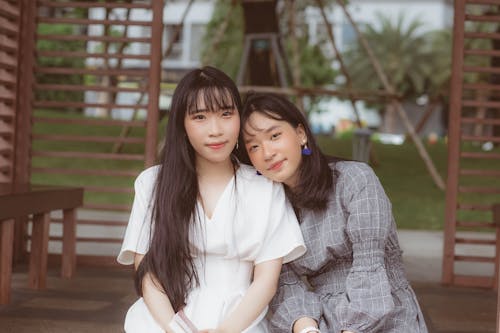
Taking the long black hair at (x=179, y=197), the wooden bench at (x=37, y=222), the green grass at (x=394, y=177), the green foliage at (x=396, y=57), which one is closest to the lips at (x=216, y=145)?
the long black hair at (x=179, y=197)

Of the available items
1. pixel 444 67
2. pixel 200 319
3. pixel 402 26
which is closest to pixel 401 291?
pixel 200 319

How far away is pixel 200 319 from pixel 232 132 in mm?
644

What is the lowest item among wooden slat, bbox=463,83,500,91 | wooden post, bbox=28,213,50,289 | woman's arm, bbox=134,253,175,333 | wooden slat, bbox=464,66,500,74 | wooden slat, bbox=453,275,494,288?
wooden slat, bbox=453,275,494,288

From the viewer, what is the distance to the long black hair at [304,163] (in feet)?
9.02

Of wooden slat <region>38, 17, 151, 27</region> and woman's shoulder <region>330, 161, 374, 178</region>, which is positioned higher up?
wooden slat <region>38, 17, 151, 27</region>

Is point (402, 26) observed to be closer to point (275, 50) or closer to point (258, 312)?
point (275, 50)

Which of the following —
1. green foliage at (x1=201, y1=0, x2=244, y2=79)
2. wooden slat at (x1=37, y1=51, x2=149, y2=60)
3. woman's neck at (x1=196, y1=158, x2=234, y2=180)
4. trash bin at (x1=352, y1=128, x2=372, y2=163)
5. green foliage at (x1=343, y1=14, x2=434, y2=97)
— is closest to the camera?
woman's neck at (x1=196, y1=158, x2=234, y2=180)

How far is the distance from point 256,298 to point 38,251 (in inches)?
98.8

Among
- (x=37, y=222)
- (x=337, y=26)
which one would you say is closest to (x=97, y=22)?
(x=37, y=222)

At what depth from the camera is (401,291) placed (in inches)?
111

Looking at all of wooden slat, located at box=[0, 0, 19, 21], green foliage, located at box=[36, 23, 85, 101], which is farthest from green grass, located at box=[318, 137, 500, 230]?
green foliage, located at box=[36, 23, 85, 101]

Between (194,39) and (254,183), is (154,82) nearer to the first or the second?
(254,183)

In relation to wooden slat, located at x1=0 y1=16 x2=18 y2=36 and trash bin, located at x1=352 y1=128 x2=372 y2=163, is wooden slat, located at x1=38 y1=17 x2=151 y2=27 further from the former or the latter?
trash bin, located at x1=352 y1=128 x2=372 y2=163

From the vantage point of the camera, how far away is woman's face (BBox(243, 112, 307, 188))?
2.72 meters
